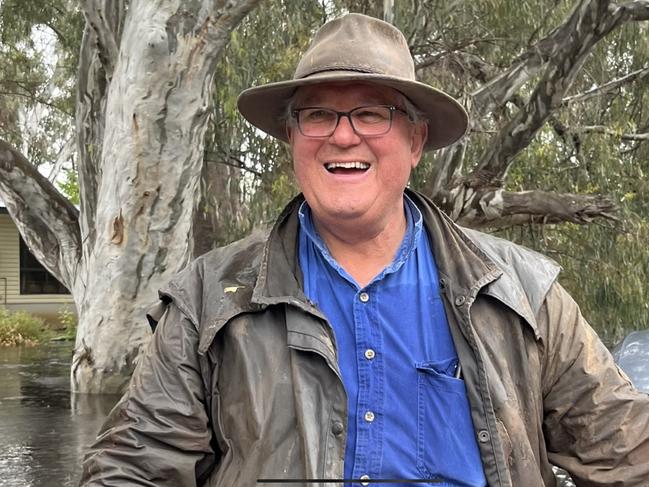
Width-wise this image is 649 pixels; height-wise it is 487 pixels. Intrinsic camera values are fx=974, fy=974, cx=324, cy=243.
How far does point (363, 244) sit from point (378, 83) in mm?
424

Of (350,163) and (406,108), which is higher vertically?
(406,108)

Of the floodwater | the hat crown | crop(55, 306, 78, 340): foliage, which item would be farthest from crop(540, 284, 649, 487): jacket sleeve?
crop(55, 306, 78, 340): foliage

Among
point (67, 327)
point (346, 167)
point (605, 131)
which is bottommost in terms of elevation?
point (67, 327)

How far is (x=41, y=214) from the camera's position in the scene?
12.2 meters

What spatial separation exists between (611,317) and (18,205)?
7994 millimetres

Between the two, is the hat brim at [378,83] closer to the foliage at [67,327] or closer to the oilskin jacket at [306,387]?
the oilskin jacket at [306,387]

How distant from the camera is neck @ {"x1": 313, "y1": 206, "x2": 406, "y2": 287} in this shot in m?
2.53

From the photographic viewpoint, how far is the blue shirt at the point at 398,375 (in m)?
2.29

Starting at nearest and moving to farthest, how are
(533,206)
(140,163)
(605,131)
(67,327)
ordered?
(140,163), (533,206), (605,131), (67,327)

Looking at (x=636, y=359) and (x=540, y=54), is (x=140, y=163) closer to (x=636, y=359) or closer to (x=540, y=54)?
(x=636, y=359)

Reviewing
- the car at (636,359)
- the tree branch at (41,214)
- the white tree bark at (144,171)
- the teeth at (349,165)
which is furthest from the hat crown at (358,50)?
the tree branch at (41,214)

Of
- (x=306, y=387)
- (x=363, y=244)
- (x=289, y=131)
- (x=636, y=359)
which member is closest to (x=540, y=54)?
(x=636, y=359)

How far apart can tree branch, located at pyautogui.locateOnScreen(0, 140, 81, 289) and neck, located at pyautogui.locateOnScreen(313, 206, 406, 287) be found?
30.9 feet

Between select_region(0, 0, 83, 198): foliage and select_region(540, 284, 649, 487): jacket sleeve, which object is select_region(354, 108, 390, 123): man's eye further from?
select_region(0, 0, 83, 198): foliage
